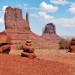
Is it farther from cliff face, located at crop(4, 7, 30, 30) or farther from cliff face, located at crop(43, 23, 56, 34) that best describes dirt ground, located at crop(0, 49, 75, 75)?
cliff face, located at crop(43, 23, 56, 34)

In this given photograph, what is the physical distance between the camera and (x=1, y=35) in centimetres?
2723

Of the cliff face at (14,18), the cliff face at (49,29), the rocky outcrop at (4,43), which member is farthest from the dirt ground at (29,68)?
the cliff face at (49,29)

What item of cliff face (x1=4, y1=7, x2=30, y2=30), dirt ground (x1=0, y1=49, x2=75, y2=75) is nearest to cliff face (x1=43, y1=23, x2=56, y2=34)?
cliff face (x1=4, y1=7, x2=30, y2=30)

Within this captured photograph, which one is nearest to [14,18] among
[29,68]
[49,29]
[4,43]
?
[49,29]

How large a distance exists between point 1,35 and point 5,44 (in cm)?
96

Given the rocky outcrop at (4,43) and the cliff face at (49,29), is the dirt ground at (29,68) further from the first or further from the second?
the cliff face at (49,29)

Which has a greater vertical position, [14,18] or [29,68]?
[14,18]

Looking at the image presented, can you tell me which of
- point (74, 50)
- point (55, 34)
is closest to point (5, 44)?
point (74, 50)

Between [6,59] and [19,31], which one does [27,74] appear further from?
[19,31]

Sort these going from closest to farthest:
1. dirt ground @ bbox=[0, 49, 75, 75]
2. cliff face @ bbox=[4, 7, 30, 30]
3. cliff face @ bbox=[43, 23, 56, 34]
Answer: dirt ground @ bbox=[0, 49, 75, 75], cliff face @ bbox=[4, 7, 30, 30], cliff face @ bbox=[43, 23, 56, 34]

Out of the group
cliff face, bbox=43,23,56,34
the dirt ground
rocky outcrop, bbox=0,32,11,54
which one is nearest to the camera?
the dirt ground

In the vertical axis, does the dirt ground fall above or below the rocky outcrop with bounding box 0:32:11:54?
below

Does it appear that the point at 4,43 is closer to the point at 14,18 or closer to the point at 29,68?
the point at 29,68

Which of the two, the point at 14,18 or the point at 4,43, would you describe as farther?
the point at 14,18
